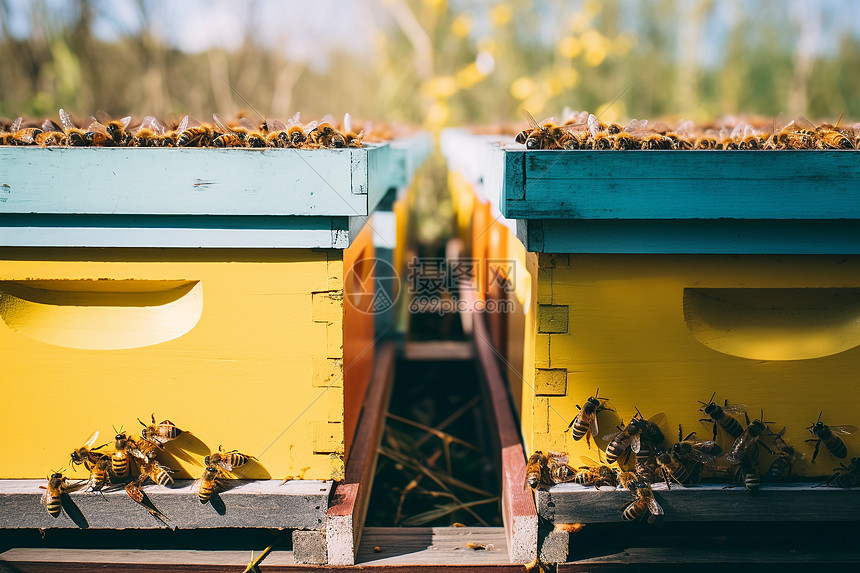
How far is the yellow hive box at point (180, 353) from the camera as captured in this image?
1.55 meters

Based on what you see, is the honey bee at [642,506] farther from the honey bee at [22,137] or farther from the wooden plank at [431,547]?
the honey bee at [22,137]

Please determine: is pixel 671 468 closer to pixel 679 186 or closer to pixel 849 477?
pixel 849 477

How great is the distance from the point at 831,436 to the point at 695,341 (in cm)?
39

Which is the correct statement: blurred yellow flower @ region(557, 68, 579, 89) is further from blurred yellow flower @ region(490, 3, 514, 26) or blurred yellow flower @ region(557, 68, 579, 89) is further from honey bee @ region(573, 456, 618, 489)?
honey bee @ region(573, 456, 618, 489)

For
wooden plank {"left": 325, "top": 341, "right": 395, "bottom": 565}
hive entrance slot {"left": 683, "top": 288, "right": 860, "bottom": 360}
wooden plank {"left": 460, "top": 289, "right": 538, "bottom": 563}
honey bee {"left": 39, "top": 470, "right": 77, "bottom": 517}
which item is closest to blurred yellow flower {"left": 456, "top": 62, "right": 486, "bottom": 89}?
wooden plank {"left": 460, "top": 289, "right": 538, "bottom": 563}

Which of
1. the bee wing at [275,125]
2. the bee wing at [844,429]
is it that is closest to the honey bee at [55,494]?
the bee wing at [275,125]

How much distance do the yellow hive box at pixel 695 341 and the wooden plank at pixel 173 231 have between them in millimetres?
541

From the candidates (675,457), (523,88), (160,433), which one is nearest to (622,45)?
(523,88)

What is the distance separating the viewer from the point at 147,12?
23.9 ft

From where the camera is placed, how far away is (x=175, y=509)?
1.59 meters

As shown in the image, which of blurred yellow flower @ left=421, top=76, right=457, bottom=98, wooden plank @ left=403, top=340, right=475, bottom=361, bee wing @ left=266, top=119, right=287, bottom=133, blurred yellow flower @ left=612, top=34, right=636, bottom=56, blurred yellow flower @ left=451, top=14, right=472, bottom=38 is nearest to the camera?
bee wing @ left=266, top=119, right=287, bottom=133

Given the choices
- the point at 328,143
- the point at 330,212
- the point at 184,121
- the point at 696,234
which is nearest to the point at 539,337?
the point at 696,234

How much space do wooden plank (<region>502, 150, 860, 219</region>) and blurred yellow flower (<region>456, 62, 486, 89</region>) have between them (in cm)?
537

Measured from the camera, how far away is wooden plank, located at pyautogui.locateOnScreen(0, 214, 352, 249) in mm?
1513
